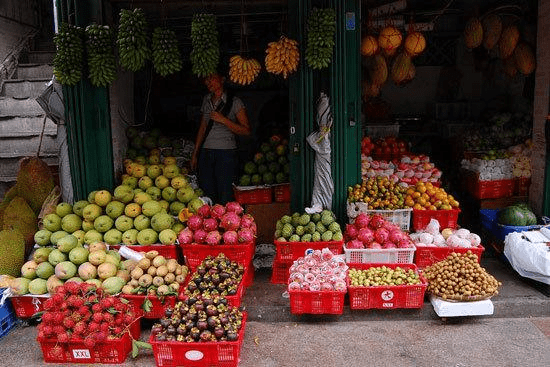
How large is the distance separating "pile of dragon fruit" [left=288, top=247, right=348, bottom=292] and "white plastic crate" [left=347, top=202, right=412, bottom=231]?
808 millimetres

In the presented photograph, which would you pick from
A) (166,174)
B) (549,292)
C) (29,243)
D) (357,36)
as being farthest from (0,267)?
(549,292)

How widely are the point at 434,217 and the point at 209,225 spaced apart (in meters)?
2.67

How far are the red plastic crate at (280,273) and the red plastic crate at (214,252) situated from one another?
15.6 inches

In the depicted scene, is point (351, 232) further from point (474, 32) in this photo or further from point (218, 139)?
point (474, 32)

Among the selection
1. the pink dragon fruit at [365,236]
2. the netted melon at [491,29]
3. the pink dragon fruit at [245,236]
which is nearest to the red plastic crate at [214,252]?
the pink dragon fruit at [245,236]

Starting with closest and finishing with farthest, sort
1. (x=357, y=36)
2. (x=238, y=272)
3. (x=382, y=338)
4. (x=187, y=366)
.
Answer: (x=187, y=366)
(x=382, y=338)
(x=238, y=272)
(x=357, y=36)

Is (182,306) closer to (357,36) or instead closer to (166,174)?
(166,174)

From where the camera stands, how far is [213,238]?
5.36 m

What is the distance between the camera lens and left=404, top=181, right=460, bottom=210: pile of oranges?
6148mm

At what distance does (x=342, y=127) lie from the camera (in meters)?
6.03

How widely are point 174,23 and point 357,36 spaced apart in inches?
111

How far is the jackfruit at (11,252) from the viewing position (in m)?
5.41

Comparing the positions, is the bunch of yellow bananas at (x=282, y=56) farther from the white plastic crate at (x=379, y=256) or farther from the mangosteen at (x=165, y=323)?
the mangosteen at (x=165, y=323)

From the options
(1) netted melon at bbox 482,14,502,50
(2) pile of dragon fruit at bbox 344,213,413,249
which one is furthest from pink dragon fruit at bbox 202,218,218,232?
(1) netted melon at bbox 482,14,502,50
